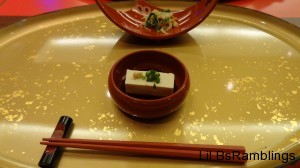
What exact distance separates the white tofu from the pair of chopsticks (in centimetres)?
17

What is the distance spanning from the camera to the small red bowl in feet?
2.76

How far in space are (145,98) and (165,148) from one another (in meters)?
0.19

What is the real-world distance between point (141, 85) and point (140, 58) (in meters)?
0.17

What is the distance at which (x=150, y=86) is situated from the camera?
2.93ft

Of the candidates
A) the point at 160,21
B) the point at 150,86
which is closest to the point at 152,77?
the point at 150,86

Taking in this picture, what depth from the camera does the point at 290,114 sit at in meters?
0.92

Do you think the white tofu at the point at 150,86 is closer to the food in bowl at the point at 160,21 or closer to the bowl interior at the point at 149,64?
the bowl interior at the point at 149,64

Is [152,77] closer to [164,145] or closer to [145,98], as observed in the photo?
[145,98]

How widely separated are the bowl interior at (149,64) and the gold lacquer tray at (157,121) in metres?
0.09

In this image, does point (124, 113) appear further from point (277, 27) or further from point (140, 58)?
point (277, 27)

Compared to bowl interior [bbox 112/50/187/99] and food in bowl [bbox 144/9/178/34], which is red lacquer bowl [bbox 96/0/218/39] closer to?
food in bowl [bbox 144/9/178/34]

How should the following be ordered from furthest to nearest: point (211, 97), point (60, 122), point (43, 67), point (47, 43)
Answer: point (47, 43), point (43, 67), point (211, 97), point (60, 122)

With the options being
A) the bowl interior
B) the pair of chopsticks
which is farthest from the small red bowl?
the pair of chopsticks

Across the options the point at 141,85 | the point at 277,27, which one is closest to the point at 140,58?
the point at 141,85
